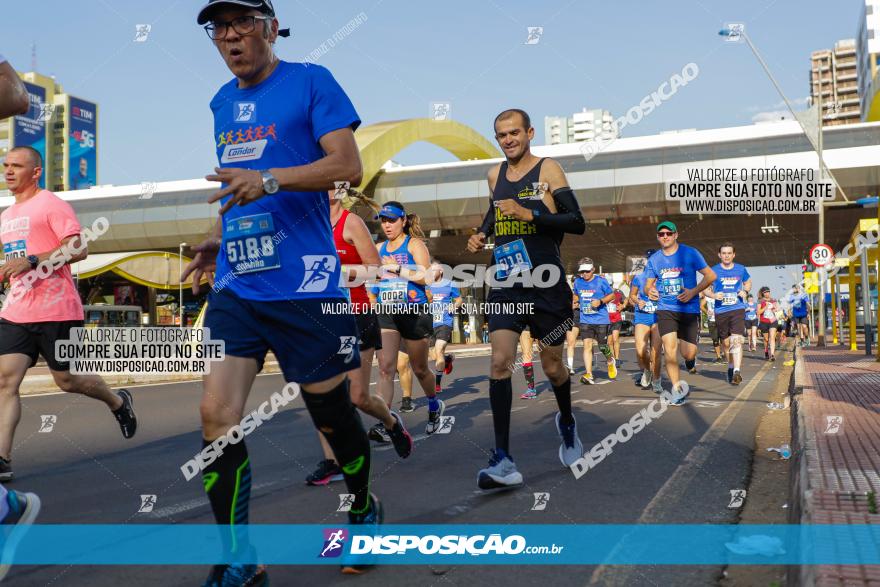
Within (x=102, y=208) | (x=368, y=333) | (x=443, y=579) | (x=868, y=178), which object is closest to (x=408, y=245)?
(x=368, y=333)

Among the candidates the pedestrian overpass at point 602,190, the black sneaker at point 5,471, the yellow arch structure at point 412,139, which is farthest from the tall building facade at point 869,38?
the black sneaker at point 5,471

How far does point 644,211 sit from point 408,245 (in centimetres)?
3268

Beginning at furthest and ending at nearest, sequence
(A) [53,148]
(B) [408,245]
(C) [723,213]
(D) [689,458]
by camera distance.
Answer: (A) [53,148]
(C) [723,213]
(B) [408,245]
(D) [689,458]

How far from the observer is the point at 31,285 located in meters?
5.16

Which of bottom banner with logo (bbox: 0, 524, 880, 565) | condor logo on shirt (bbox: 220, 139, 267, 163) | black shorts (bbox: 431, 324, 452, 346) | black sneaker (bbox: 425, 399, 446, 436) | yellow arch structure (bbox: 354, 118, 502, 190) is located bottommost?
black sneaker (bbox: 425, 399, 446, 436)

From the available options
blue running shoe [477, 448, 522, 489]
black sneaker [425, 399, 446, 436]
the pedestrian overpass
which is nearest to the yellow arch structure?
the pedestrian overpass

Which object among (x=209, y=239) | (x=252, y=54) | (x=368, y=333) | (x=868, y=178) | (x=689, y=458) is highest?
(x=868, y=178)

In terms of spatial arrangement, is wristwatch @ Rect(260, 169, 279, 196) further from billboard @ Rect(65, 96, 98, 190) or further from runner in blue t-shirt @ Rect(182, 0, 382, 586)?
billboard @ Rect(65, 96, 98, 190)

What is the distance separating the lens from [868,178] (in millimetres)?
33875

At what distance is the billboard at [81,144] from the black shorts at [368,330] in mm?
135987

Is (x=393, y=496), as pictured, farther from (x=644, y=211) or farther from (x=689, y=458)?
(x=644, y=211)

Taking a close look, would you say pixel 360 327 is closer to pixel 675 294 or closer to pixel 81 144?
pixel 675 294

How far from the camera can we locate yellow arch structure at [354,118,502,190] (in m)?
38.8

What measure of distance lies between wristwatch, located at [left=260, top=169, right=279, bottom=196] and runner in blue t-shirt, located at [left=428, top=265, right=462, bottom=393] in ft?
28.9
